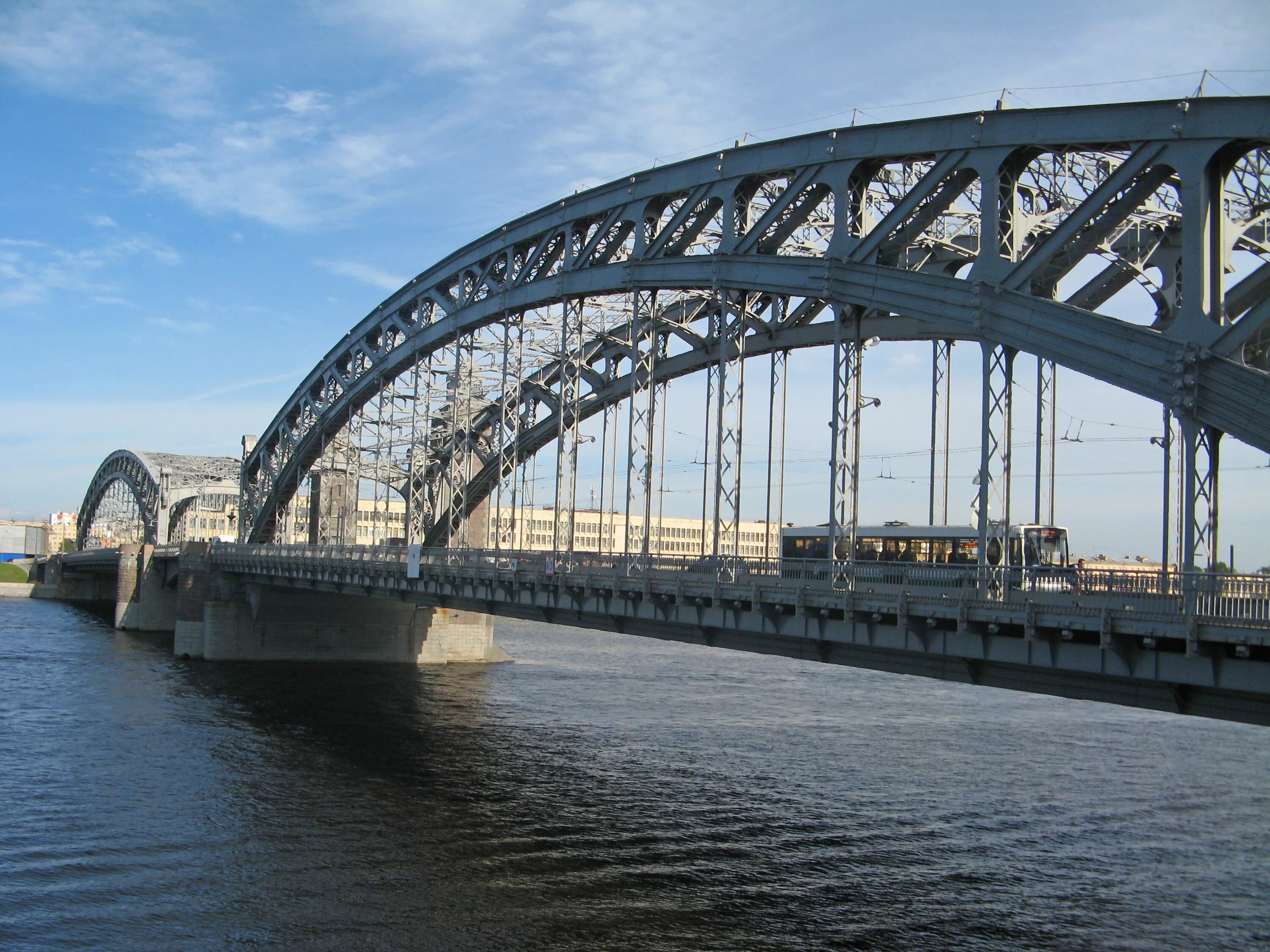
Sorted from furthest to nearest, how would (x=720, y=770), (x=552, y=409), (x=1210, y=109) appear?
(x=552, y=409) → (x=720, y=770) → (x=1210, y=109)

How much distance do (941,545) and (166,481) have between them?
354 ft

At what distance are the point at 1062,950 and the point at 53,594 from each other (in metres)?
136

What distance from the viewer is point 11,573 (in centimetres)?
15662

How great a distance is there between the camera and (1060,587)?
2433cm

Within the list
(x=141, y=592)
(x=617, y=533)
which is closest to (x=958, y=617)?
(x=617, y=533)

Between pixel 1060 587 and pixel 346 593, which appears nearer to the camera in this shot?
pixel 1060 587

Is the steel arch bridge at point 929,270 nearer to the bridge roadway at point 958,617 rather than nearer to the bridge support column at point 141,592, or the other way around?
the bridge roadway at point 958,617

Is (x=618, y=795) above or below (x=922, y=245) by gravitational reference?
below

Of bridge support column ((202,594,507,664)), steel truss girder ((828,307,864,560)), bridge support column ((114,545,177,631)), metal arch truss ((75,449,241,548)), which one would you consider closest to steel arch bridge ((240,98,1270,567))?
steel truss girder ((828,307,864,560))

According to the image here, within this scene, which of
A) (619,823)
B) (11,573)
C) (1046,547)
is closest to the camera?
(619,823)

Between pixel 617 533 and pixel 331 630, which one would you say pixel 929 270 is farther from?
pixel 617 533

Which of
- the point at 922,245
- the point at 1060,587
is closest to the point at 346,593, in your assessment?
the point at 922,245

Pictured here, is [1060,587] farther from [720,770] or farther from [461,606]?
[461,606]

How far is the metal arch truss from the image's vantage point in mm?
120125
